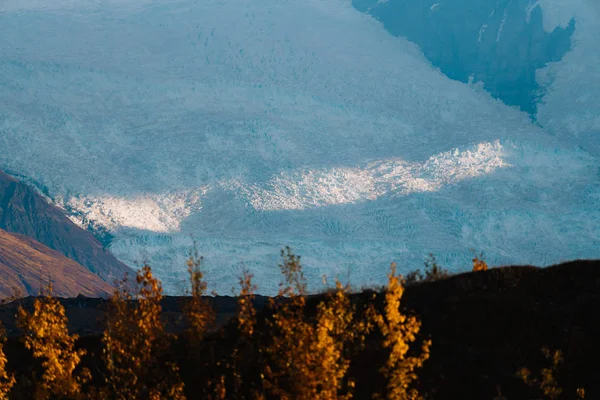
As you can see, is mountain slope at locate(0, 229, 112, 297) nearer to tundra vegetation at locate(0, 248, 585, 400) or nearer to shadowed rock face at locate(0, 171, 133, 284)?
shadowed rock face at locate(0, 171, 133, 284)

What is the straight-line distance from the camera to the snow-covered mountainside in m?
75.9

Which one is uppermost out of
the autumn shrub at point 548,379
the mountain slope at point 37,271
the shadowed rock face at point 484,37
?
the shadowed rock face at point 484,37

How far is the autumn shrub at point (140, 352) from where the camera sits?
701 inches

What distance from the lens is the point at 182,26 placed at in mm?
109438

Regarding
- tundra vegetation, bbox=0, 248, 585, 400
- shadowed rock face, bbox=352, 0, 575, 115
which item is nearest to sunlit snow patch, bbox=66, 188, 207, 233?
shadowed rock face, bbox=352, 0, 575, 115

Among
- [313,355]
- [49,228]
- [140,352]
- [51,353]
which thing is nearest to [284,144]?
[49,228]

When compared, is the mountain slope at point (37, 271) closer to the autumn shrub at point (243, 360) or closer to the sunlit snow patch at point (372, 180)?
the sunlit snow patch at point (372, 180)

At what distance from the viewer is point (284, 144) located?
86.4m

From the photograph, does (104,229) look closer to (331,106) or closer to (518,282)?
(331,106)

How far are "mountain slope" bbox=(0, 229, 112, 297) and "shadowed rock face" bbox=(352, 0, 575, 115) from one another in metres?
43.5

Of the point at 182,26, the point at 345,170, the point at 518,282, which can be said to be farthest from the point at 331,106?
the point at 518,282

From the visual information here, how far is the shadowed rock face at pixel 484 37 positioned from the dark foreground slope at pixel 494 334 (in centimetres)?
8535

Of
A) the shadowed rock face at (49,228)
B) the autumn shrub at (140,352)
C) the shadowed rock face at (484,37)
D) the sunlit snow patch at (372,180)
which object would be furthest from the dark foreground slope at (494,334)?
the shadowed rock face at (484,37)

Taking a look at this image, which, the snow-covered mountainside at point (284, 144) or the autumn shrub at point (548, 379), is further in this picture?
the snow-covered mountainside at point (284, 144)
